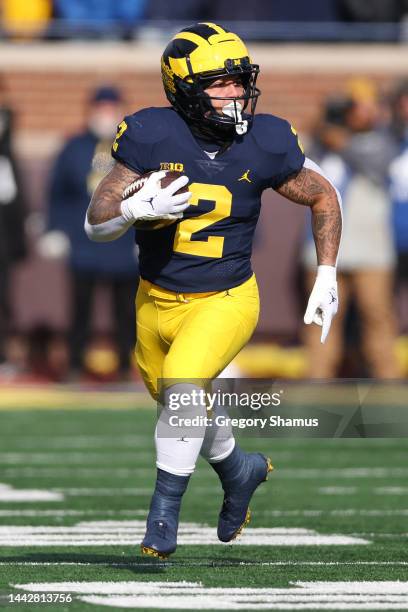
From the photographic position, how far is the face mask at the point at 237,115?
18.0 feet

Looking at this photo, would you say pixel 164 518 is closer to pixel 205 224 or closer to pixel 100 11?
pixel 205 224

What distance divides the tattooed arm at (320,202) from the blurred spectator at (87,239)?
642cm

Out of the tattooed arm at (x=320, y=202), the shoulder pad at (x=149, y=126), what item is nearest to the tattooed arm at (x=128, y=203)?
the shoulder pad at (x=149, y=126)

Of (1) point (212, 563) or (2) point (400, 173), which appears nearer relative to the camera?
(1) point (212, 563)

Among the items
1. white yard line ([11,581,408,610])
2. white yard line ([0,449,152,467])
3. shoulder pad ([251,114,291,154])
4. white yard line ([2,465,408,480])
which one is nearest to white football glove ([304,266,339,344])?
shoulder pad ([251,114,291,154])

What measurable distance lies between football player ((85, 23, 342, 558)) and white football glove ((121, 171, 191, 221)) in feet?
0.09

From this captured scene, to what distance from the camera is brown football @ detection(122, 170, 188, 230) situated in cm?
528

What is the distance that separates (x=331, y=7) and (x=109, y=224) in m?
9.12

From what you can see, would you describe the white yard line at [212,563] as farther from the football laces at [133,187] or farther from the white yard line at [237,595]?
the football laces at [133,187]

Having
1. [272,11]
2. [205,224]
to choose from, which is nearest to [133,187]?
[205,224]

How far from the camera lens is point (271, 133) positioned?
5.62m

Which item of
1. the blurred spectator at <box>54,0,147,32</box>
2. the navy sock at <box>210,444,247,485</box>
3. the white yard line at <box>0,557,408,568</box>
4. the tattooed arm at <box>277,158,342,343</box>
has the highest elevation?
the tattooed arm at <box>277,158,342,343</box>

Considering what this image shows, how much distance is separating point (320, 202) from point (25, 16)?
8.59m

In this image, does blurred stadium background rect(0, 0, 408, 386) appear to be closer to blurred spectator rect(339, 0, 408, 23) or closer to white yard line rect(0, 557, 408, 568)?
blurred spectator rect(339, 0, 408, 23)
